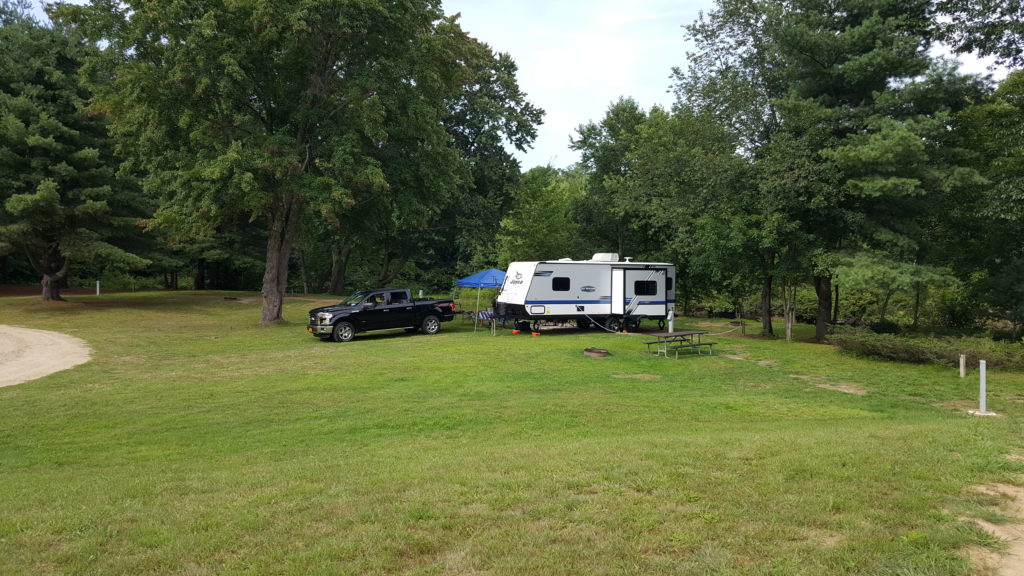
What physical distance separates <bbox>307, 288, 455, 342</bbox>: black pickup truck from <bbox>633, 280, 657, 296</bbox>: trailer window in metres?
6.98

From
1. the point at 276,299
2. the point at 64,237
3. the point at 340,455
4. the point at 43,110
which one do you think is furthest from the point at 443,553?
the point at 43,110

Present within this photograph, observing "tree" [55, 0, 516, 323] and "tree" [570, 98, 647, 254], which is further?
"tree" [570, 98, 647, 254]

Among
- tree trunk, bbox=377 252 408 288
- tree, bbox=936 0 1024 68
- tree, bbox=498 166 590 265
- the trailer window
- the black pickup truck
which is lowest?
the black pickup truck

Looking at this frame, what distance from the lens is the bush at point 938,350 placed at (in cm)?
1484

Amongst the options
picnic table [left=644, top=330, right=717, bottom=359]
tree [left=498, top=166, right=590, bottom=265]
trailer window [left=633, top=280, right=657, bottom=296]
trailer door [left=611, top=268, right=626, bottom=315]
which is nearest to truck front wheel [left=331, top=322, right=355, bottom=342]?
trailer door [left=611, top=268, right=626, bottom=315]

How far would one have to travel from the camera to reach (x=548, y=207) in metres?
36.7

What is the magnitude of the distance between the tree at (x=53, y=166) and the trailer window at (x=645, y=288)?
22797 mm

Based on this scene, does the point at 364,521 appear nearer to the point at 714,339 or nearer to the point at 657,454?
the point at 657,454

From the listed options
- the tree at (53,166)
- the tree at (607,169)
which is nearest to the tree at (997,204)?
the tree at (607,169)

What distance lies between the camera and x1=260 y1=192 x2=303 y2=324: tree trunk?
25.7m

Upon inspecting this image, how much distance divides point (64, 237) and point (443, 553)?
33.1 metres

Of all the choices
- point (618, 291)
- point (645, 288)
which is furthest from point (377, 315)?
point (645, 288)

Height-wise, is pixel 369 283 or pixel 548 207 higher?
pixel 548 207

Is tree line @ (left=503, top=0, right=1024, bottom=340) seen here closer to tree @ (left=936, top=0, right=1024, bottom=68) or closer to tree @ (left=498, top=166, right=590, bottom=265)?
tree @ (left=936, top=0, right=1024, bottom=68)
